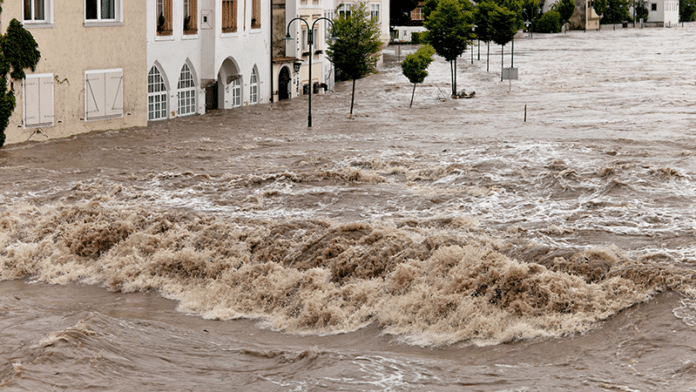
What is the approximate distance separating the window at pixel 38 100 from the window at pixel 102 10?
11.1 ft

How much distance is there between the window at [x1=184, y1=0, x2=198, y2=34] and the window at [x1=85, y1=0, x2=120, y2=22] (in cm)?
657

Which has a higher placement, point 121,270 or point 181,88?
point 181,88

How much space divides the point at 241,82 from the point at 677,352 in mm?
37017

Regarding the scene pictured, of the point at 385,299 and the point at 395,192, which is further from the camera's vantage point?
the point at 395,192

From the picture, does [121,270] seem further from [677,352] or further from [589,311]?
[677,352]

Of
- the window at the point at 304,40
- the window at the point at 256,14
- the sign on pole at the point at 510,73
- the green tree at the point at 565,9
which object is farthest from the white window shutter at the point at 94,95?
the green tree at the point at 565,9

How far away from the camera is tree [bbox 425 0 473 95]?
192ft

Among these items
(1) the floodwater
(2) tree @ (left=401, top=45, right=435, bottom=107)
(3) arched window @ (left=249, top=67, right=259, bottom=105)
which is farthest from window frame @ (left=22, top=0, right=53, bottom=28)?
(2) tree @ (left=401, top=45, right=435, bottom=107)

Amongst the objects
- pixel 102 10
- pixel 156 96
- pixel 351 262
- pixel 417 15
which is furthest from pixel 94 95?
pixel 417 15

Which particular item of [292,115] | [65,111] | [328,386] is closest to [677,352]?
[328,386]

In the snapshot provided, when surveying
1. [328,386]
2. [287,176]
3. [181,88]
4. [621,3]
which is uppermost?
[621,3]

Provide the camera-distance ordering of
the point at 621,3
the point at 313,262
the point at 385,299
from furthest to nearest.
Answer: the point at 621,3 < the point at 313,262 < the point at 385,299

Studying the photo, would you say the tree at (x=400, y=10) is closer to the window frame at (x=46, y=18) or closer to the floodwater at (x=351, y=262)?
the floodwater at (x=351, y=262)

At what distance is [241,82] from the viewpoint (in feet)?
159
